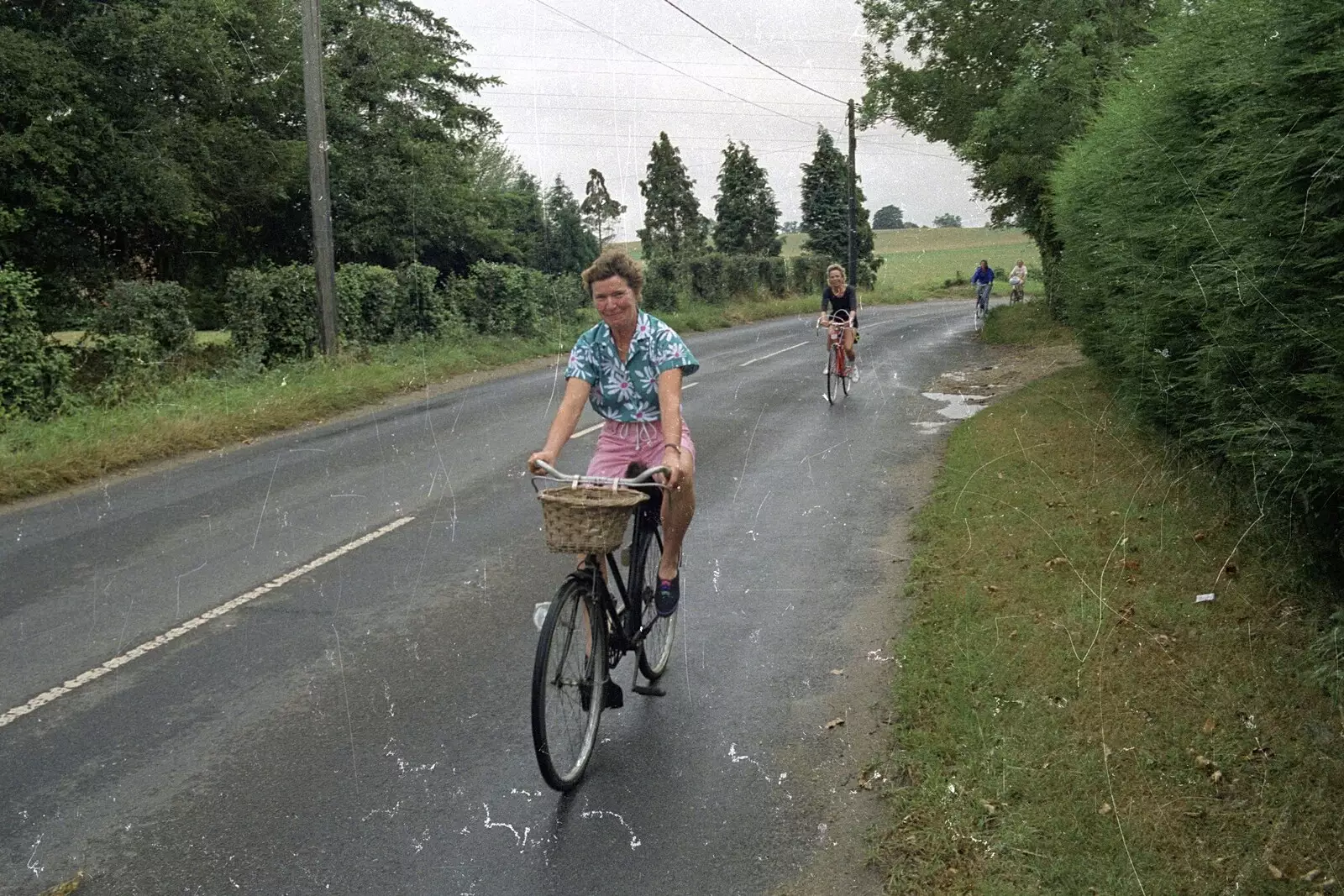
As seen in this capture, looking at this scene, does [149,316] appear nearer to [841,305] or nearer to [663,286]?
[841,305]

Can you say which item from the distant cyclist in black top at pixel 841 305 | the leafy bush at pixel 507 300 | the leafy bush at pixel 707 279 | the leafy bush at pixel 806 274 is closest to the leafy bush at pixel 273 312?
the leafy bush at pixel 507 300

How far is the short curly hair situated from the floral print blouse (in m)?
0.16

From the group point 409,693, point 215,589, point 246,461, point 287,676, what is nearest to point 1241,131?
point 409,693

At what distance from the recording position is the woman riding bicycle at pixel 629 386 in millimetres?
4562

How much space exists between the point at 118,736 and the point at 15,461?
685 centimetres

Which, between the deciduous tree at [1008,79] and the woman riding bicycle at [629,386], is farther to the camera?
the deciduous tree at [1008,79]

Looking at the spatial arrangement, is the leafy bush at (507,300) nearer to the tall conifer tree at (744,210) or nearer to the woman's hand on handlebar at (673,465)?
the woman's hand on handlebar at (673,465)

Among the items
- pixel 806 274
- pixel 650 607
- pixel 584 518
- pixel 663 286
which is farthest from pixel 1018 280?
pixel 584 518

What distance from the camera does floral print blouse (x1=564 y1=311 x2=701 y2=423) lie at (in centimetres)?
468

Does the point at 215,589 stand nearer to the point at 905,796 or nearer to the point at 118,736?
the point at 118,736

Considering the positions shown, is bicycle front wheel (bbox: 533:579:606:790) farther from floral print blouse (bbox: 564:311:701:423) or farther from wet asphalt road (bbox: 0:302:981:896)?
floral print blouse (bbox: 564:311:701:423)

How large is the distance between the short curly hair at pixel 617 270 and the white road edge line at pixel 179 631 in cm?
331

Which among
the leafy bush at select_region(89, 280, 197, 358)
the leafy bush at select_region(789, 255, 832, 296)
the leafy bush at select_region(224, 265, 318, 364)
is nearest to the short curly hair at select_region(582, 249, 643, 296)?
the leafy bush at select_region(89, 280, 197, 358)

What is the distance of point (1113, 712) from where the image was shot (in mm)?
4695
